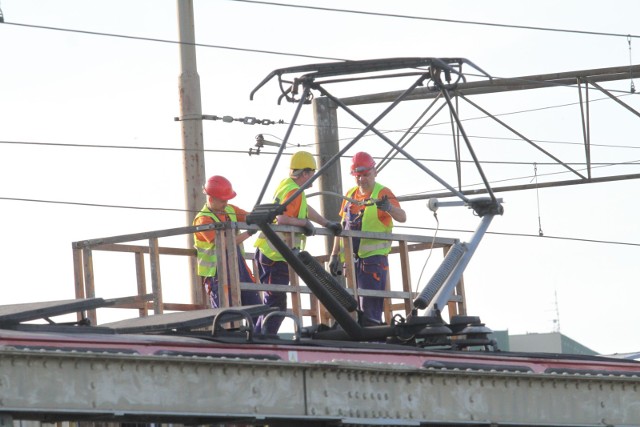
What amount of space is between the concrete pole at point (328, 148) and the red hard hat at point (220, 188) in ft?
19.9

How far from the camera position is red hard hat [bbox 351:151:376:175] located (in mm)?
18250

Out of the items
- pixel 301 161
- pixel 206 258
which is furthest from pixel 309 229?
pixel 206 258

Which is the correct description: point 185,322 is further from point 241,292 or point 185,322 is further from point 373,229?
point 373,229

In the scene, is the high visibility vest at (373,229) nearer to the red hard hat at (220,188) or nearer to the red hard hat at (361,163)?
the red hard hat at (361,163)

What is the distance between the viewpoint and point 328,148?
24.1m

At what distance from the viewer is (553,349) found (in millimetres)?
61406

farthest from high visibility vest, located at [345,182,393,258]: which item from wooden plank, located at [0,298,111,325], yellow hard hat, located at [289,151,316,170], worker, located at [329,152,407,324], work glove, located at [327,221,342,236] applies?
wooden plank, located at [0,298,111,325]

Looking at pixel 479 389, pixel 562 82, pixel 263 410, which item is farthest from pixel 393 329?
pixel 562 82

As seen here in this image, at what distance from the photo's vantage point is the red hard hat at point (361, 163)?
18250 millimetres

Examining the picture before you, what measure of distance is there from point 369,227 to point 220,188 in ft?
6.10

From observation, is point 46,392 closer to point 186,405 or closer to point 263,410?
point 186,405

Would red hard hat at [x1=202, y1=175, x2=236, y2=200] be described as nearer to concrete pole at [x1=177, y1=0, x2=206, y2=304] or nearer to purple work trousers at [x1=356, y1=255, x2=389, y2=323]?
purple work trousers at [x1=356, y1=255, x2=389, y2=323]

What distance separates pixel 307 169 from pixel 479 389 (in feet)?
19.9

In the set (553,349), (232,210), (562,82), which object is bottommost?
(553,349)
